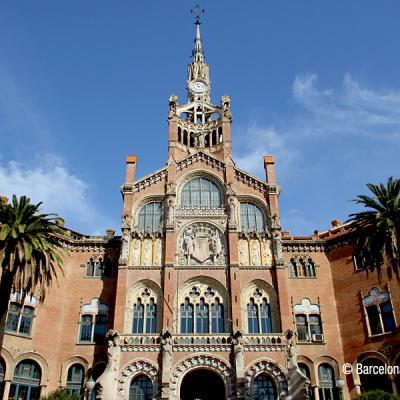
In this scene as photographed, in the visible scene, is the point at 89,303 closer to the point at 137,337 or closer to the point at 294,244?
the point at 137,337

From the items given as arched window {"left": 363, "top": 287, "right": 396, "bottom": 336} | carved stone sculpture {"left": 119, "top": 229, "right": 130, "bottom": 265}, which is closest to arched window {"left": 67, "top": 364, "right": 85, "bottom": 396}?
carved stone sculpture {"left": 119, "top": 229, "right": 130, "bottom": 265}

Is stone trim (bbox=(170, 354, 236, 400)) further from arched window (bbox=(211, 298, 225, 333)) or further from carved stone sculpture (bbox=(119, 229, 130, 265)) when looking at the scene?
carved stone sculpture (bbox=(119, 229, 130, 265))

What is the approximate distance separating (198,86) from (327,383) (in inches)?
1406

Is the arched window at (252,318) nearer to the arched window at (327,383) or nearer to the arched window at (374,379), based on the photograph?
the arched window at (327,383)

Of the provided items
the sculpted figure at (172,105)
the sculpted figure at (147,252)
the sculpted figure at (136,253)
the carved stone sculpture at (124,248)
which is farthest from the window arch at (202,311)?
the sculpted figure at (172,105)

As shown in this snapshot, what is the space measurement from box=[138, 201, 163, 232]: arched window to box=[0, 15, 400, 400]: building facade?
3.9 inches

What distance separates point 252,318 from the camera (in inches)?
1559

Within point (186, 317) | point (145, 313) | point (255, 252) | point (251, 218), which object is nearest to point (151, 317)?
point (145, 313)

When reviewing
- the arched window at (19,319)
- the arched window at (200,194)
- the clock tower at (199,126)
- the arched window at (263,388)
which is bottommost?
the arched window at (263,388)

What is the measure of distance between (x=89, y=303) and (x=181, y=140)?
61.7ft

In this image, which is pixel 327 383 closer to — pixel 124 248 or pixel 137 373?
pixel 137 373

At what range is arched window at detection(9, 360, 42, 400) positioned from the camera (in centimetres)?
3688

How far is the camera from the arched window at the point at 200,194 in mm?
44844

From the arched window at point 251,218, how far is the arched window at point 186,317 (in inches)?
340
